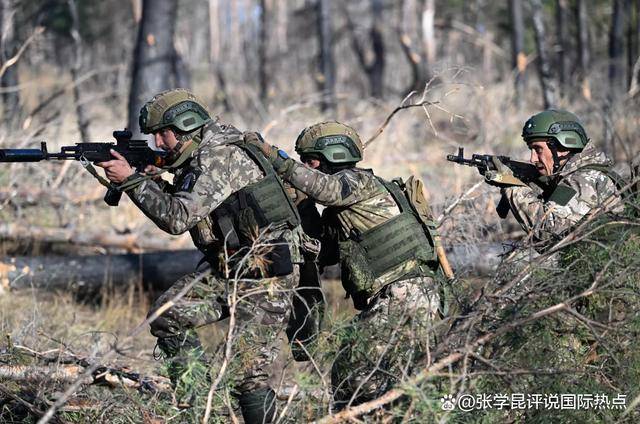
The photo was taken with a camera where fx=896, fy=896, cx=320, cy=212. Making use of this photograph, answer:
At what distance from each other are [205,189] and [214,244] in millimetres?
361

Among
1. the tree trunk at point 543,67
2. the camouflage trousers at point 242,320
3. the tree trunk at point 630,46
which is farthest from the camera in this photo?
the tree trunk at point 630,46

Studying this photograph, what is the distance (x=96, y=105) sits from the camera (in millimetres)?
20250

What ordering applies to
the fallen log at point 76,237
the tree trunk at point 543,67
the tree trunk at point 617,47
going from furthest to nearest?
the tree trunk at point 617,47 → the tree trunk at point 543,67 → the fallen log at point 76,237

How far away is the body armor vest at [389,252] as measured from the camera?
4586 millimetres

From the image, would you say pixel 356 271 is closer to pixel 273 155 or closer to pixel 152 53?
pixel 273 155

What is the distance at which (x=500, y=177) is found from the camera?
499 cm

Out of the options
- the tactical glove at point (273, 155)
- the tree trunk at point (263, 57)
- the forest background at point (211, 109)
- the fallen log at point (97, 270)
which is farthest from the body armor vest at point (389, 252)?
the tree trunk at point (263, 57)

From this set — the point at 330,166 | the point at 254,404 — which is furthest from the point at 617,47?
the point at 254,404

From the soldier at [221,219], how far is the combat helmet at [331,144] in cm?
31

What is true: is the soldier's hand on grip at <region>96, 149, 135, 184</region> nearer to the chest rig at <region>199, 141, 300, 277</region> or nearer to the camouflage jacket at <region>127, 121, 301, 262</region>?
the camouflage jacket at <region>127, 121, 301, 262</region>

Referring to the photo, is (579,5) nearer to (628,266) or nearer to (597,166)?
(597,166)

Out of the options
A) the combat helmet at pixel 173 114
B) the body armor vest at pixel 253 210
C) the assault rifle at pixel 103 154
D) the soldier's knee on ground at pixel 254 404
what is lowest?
the soldier's knee on ground at pixel 254 404

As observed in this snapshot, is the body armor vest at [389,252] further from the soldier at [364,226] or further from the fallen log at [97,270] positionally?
the fallen log at [97,270]

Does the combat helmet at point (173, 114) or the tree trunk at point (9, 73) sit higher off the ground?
the tree trunk at point (9, 73)
